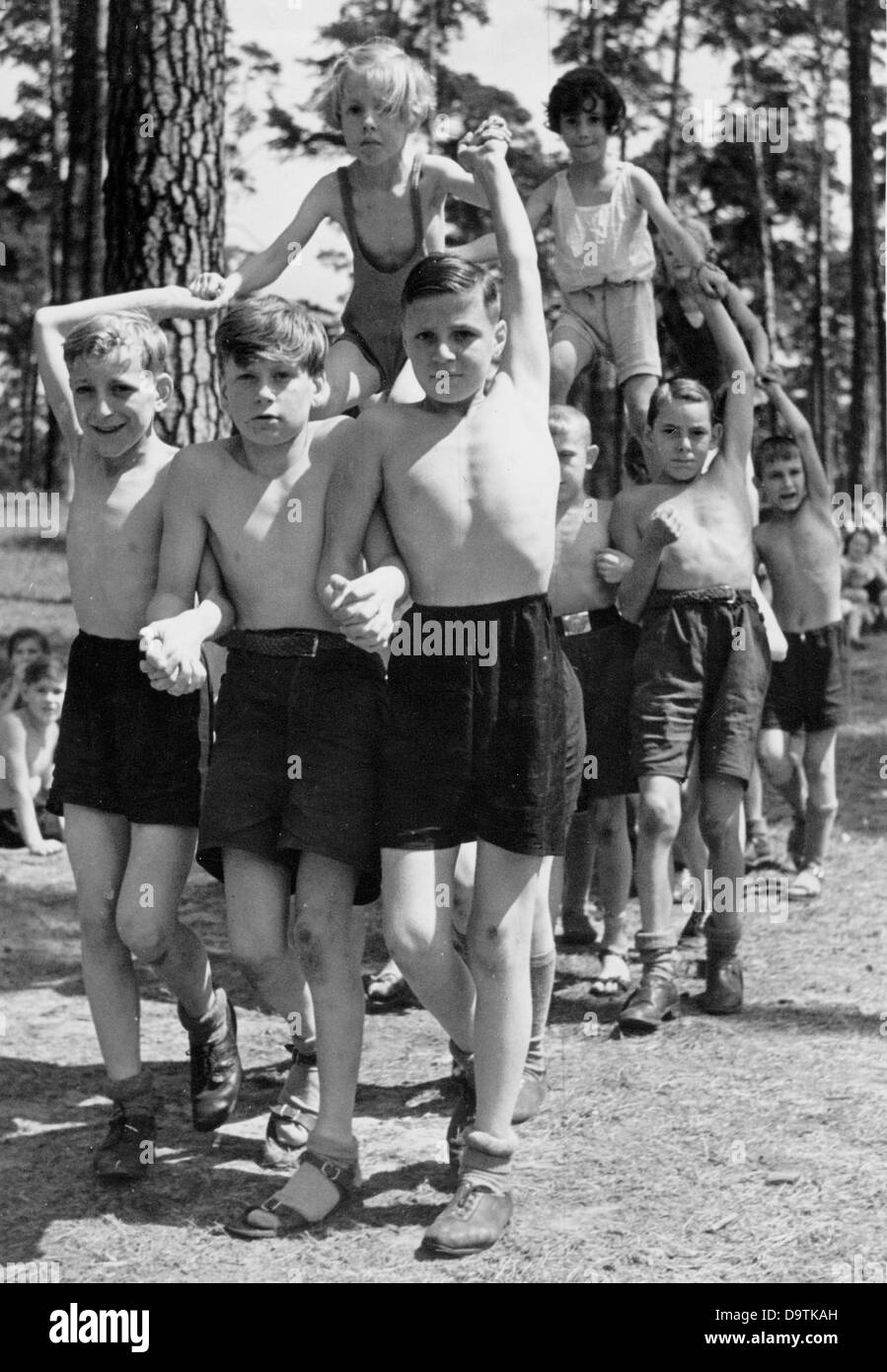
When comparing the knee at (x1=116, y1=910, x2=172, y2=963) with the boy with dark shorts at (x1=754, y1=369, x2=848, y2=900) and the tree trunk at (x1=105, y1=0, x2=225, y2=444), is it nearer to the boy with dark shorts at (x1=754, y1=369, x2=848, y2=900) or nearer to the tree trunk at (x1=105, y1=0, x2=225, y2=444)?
the tree trunk at (x1=105, y1=0, x2=225, y2=444)

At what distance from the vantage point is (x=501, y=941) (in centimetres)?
356

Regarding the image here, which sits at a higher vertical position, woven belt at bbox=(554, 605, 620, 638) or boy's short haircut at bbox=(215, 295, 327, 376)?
boy's short haircut at bbox=(215, 295, 327, 376)

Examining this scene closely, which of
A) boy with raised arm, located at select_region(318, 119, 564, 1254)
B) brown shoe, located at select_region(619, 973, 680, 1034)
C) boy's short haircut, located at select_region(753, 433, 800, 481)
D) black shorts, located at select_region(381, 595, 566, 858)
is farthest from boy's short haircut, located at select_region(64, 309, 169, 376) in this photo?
boy's short haircut, located at select_region(753, 433, 800, 481)

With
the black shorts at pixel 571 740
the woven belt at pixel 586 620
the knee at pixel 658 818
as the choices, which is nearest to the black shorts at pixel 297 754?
the black shorts at pixel 571 740

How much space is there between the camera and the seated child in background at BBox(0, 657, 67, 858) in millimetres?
7746

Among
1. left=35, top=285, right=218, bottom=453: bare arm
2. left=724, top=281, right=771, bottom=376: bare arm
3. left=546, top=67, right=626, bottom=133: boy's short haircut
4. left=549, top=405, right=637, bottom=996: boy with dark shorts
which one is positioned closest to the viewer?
left=35, top=285, right=218, bottom=453: bare arm

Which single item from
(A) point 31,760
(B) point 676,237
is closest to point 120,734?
(B) point 676,237

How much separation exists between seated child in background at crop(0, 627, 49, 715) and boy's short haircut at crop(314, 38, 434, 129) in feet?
14.1

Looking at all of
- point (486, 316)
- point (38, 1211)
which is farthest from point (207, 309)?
point (38, 1211)

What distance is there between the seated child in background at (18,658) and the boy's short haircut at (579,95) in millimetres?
3872

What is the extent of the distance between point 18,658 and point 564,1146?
505 centimetres

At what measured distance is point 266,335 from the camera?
12.2 ft

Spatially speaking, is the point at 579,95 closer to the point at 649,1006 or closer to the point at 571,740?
the point at 571,740
